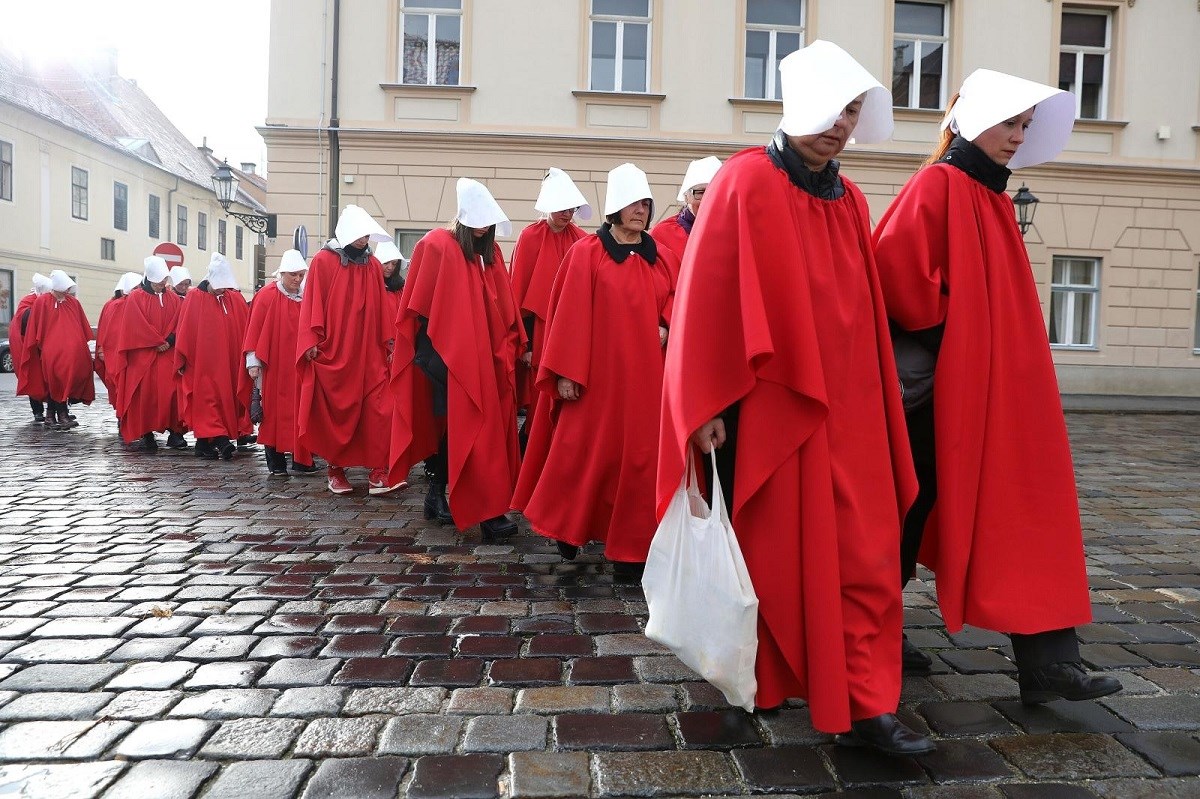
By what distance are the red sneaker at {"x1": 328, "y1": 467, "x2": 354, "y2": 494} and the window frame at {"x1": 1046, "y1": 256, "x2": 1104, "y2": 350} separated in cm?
1499

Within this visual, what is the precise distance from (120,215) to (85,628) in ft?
126

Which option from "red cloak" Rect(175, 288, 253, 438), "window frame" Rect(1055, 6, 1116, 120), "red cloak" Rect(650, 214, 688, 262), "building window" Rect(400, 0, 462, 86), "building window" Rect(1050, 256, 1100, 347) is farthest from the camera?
"building window" Rect(1050, 256, 1100, 347)

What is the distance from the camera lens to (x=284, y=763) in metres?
2.56

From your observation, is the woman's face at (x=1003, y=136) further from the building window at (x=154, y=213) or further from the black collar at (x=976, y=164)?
the building window at (x=154, y=213)

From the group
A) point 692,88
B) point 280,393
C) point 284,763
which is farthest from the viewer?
point 692,88

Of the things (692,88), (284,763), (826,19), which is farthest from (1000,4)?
(284,763)

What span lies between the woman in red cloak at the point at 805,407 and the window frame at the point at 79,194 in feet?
122

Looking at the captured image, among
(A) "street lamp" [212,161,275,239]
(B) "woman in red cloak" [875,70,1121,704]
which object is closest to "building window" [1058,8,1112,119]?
(A) "street lamp" [212,161,275,239]

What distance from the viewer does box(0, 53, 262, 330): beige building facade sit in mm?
30875

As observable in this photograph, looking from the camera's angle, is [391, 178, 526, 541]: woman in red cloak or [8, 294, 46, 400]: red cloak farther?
[8, 294, 46, 400]: red cloak

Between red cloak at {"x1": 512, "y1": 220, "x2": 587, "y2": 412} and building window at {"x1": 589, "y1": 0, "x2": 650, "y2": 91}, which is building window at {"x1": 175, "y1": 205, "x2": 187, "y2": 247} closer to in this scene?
building window at {"x1": 589, "y1": 0, "x2": 650, "y2": 91}

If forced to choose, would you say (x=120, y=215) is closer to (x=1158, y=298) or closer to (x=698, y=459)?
(x=1158, y=298)

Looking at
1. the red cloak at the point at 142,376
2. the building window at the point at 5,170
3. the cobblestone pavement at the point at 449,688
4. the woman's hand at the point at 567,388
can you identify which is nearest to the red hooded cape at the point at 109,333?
the red cloak at the point at 142,376

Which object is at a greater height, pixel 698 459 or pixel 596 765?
pixel 698 459
